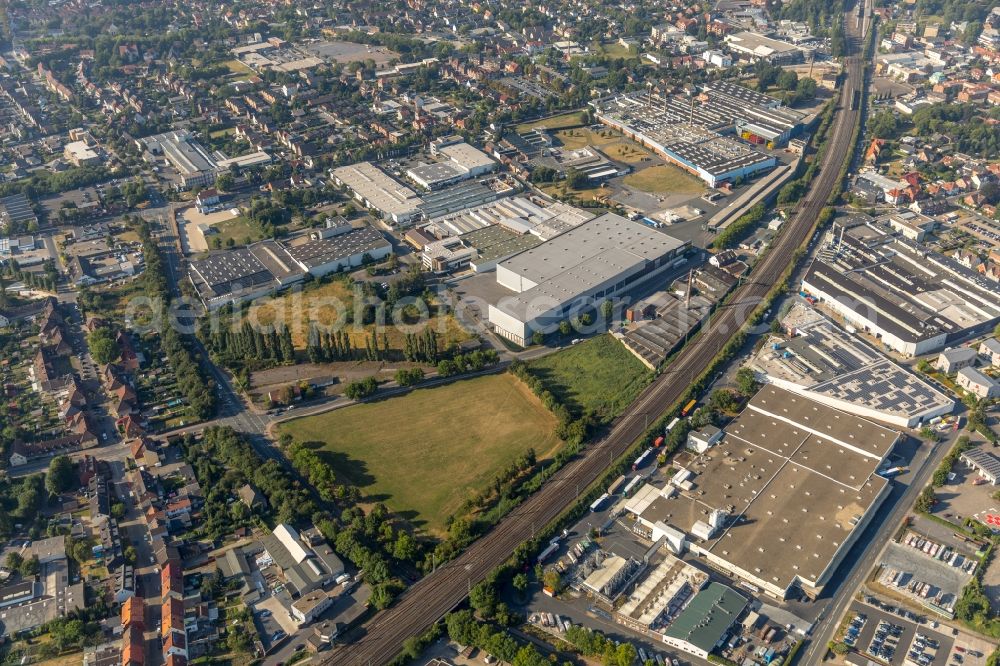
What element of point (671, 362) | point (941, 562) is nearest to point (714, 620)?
point (941, 562)

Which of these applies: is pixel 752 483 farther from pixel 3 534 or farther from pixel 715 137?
pixel 715 137

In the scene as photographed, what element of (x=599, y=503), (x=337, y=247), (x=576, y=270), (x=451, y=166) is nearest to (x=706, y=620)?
(x=599, y=503)

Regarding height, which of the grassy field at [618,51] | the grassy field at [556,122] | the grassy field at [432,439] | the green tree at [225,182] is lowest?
the grassy field at [432,439]

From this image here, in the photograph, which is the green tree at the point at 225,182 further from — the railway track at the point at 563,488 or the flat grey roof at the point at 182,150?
the railway track at the point at 563,488

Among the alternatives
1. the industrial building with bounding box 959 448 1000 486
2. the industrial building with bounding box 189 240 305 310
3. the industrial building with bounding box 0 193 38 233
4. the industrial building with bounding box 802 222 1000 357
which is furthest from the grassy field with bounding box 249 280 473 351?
the industrial building with bounding box 959 448 1000 486

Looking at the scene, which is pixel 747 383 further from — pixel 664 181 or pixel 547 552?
pixel 664 181

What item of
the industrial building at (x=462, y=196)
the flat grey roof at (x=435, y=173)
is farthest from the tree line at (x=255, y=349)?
the flat grey roof at (x=435, y=173)

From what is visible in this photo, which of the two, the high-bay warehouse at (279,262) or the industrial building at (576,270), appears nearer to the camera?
the industrial building at (576,270)
